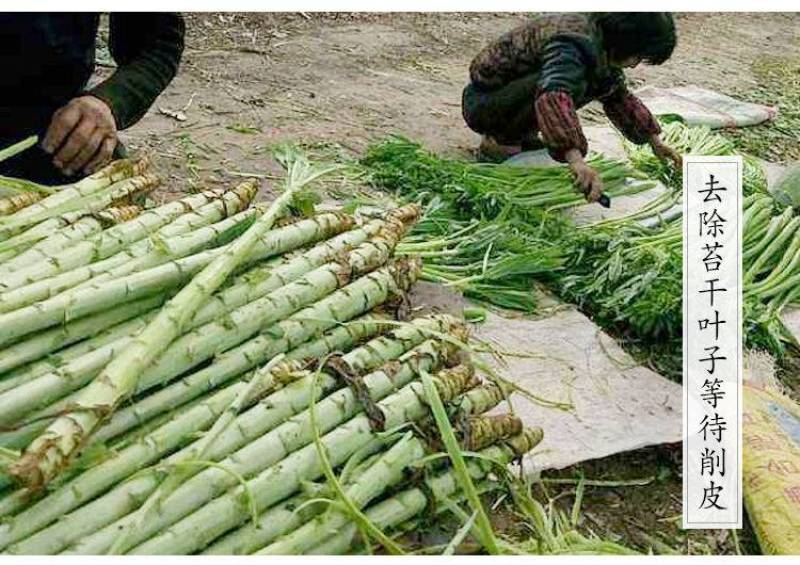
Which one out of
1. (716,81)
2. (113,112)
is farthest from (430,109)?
(113,112)

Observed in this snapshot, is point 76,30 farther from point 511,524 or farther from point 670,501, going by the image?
point 670,501

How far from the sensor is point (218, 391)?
1707 millimetres

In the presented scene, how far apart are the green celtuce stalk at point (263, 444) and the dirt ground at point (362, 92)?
835 millimetres

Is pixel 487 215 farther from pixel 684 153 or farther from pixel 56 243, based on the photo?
pixel 56 243

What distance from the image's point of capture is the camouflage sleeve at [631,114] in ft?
13.7

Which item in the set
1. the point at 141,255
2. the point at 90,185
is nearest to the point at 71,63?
the point at 90,185

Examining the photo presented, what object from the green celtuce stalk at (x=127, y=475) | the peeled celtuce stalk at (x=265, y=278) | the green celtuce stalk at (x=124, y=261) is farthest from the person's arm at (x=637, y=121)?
the green celtuce stalk at (x=127, y=475)

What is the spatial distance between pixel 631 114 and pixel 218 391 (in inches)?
116

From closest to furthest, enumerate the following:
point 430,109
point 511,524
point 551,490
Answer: point 511,524
point 551,490
point 430,109

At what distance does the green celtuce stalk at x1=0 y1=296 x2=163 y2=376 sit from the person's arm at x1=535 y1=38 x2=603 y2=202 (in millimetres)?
2305

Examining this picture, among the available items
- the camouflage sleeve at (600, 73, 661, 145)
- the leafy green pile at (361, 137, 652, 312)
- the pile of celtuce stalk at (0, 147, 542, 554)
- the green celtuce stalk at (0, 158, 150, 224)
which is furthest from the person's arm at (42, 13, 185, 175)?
the camouflage sleeve at (600, 73, 661, 145)

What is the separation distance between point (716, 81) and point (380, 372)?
4970 millimetres

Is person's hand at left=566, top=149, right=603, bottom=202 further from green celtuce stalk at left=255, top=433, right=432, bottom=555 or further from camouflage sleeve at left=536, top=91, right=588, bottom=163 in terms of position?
green celtuce stalk at left=255, top=433, right=432, bottom=555
